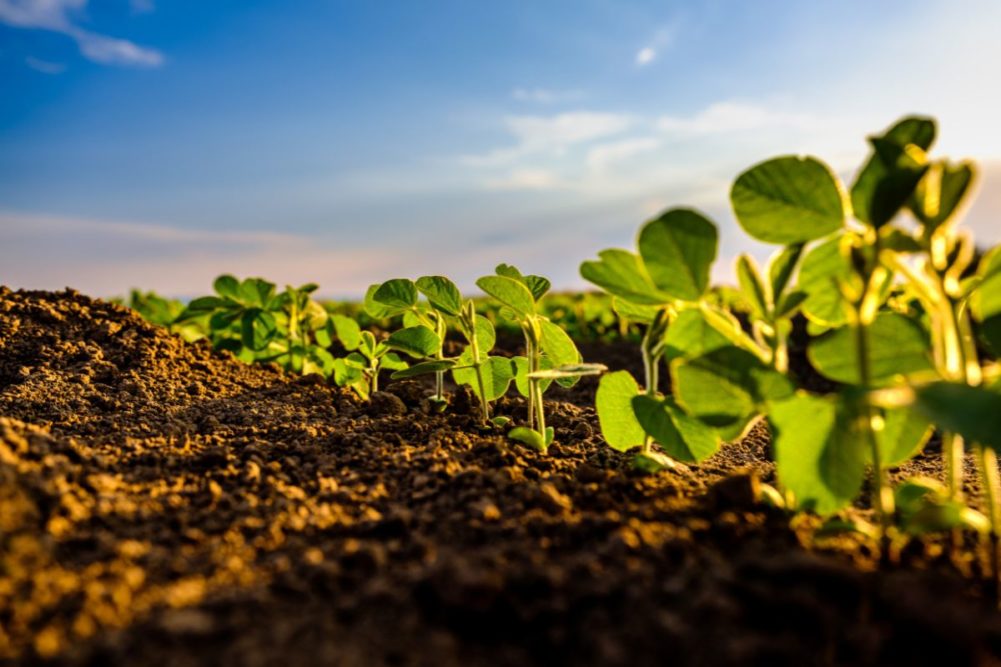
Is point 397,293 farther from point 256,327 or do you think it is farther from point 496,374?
point 256,327

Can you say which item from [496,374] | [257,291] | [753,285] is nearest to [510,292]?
[496,374]

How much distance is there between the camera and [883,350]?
1.54m

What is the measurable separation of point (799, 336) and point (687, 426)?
5713 mm

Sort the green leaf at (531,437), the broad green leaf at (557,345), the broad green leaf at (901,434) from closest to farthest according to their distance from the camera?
1. the broad green leaf at (901,434)
2. the green leaf at (531,437)
3. the broad green leaf at (557,345)

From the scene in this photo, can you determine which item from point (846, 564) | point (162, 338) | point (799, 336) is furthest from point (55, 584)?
point (799, 336)

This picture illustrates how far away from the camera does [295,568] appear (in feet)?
4.41

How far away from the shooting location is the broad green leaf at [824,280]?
164 cm

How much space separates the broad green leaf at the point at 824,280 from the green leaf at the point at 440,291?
3.62 ft

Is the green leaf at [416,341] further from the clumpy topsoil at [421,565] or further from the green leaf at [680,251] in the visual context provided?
the green leaf at [680,251]

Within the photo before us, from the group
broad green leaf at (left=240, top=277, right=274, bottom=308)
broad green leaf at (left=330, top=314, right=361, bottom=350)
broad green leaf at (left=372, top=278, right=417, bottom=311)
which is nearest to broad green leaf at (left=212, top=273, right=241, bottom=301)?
broad green leaf at (left=240, top=277, right=274, bottom=308)

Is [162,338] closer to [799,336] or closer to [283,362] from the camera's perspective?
[283,362]

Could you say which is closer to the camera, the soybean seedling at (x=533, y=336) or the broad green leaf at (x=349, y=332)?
the soybean seedling at (x=533, y=336)

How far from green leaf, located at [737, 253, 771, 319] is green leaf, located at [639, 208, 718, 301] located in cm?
10

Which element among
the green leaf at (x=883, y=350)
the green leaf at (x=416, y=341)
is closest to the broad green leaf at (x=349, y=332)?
the green leaf at (x=416, y=341)
